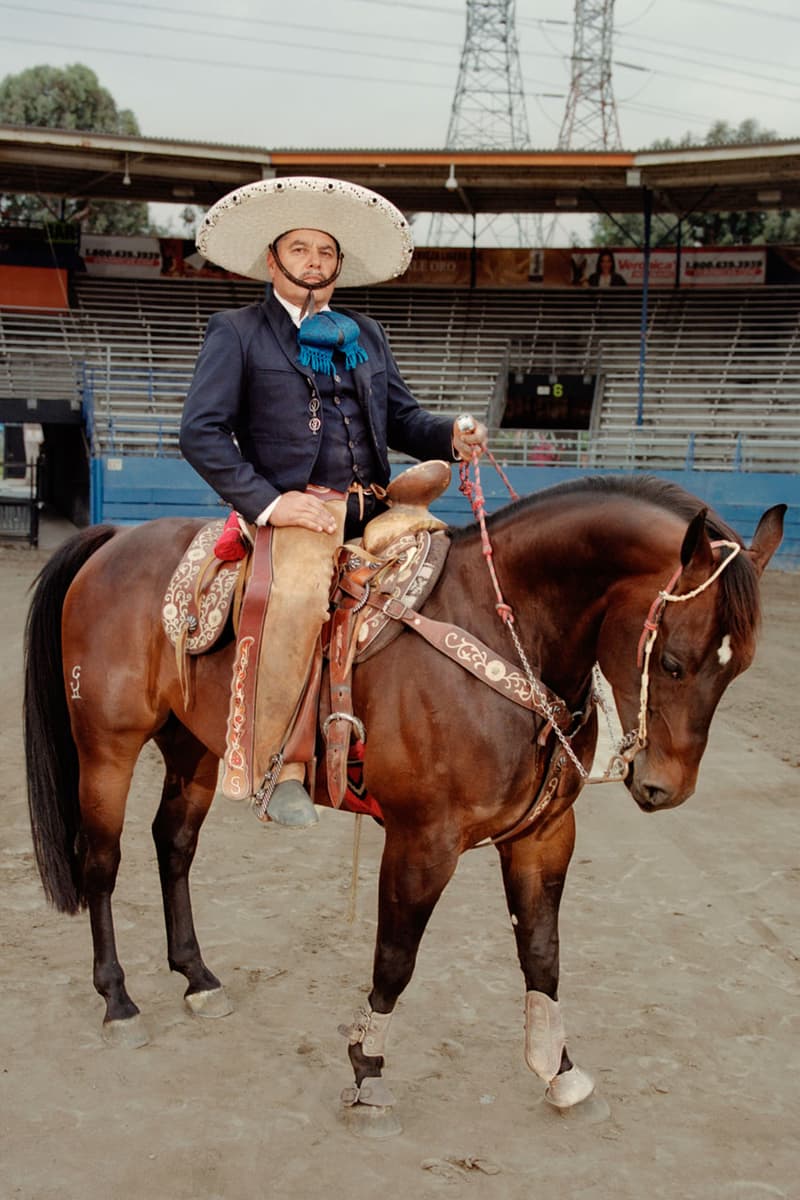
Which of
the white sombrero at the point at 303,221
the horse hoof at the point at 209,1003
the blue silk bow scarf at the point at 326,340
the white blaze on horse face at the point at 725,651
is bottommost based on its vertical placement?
the horse hoof at the point at 209,1003

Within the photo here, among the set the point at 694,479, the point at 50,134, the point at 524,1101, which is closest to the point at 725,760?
the point at 524,1101

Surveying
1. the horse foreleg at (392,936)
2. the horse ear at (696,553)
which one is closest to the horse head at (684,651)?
the horse ear at (696,553)

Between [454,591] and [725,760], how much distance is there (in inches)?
160

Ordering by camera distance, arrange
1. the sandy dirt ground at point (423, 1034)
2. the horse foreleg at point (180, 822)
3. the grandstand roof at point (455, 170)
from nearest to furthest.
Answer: the sandy dirt ground at point (423, 1034) → the horse foreleg at point (180, 822) → the grandstand roof at point (455, 170)

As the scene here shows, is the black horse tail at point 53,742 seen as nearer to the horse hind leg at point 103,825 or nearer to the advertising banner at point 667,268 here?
the horse hind leg at point 103,825

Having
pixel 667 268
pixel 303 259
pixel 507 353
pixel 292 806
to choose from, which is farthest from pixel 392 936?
pixel 667 268

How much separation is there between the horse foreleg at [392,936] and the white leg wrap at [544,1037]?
0.37 m

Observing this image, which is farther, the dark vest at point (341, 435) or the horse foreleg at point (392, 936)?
the dark vest at point (341, 435)

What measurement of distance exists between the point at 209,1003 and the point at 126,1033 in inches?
10.9

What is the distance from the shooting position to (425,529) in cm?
285

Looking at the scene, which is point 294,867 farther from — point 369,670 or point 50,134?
point 50,134

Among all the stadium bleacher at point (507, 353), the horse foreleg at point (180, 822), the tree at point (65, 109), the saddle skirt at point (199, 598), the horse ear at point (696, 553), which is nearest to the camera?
the horse ear at point (696, 553)

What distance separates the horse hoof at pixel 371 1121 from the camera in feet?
8.70

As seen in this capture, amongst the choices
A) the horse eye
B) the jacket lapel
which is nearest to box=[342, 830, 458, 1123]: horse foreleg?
the horse eye
